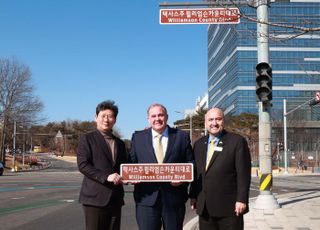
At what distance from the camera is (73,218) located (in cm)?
1150

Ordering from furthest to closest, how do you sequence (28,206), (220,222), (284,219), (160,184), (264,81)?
(28,206), (264,81), (284,219), (220,222), (160,184)

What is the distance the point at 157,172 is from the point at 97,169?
0.62 meters

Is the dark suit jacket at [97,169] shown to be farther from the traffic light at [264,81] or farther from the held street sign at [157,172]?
the traffic light at [264,81]

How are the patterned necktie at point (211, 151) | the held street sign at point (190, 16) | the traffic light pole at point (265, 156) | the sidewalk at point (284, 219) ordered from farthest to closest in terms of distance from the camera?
the traffic light pole at point (265, 156) → the held street sign at point (190, 16) → the sidewalk at point (284, 219) → the patterned necktie at point (211, 151)

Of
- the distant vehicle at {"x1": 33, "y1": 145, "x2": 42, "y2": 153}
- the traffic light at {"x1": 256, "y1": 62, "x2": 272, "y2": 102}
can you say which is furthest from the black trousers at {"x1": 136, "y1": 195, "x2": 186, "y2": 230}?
the distant vehicle at {"x1": 33, "y1": 145, "x2": 42, "y2": 153}

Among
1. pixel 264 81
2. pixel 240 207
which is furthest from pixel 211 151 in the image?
pixel 264 81

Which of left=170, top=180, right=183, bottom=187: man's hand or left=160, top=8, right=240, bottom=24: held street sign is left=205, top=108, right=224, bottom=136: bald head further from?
left=160, top=8, right=240, bottom=24: held street sign

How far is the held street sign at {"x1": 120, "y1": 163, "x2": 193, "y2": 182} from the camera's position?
4918 millimetres

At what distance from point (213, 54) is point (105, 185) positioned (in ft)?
261

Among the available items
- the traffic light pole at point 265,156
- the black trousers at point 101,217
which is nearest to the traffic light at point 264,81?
the traffic light pole at point 265,156

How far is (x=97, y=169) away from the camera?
16.2 ft

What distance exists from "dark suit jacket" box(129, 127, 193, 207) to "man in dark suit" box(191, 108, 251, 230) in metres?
0.18

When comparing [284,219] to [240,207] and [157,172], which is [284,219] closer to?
[240,207]

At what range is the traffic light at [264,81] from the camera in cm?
1285
